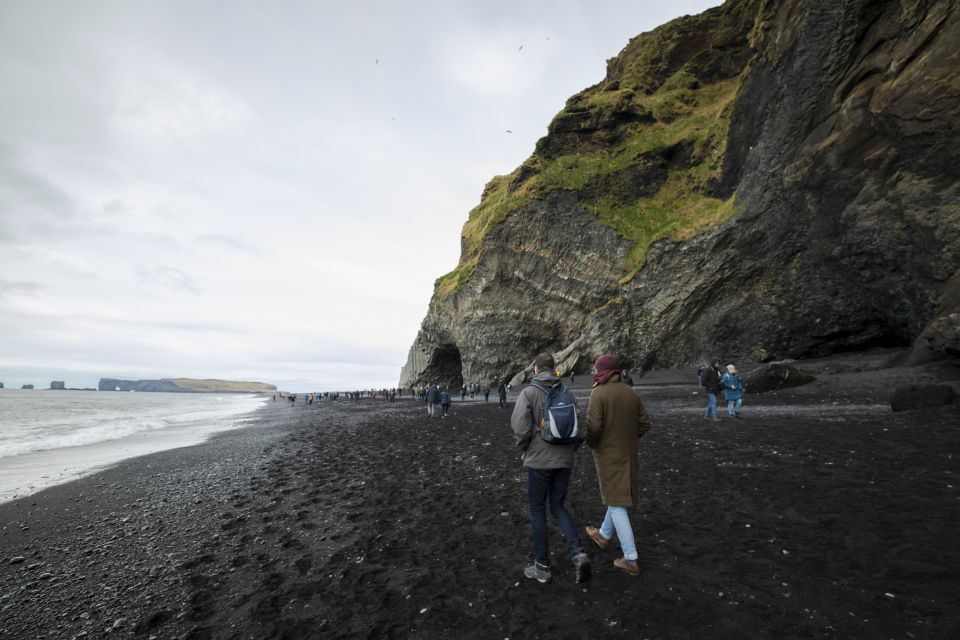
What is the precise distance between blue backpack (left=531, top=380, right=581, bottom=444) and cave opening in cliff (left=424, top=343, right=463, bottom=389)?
5829 cm

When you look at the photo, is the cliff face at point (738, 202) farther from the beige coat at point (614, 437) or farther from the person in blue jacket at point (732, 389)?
the beige coat at point (614, 437)

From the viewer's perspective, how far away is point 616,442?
4.65 m

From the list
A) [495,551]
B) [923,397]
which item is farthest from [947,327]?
[495,551]

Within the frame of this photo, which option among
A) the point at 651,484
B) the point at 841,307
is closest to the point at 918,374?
the point at 841,307

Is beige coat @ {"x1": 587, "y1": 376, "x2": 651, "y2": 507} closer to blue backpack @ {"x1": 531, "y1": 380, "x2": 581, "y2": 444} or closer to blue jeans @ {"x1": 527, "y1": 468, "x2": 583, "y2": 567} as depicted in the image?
blue backpack @ {"x1": 531, "y1": 380, "x2": 581, "y2": 444}

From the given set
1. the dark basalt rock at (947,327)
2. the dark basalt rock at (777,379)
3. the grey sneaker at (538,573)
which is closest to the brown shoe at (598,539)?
the grey sneaker at (538,573)

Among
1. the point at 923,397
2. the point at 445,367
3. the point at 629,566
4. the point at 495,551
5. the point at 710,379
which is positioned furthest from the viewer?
the point at 445,367

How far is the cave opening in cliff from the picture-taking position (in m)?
66.6

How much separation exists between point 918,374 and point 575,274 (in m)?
28.4

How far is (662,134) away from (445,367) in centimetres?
4765

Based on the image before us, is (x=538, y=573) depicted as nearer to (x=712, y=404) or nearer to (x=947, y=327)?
(x=712, y=404)

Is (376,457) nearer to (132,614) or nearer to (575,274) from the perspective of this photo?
(132,614)

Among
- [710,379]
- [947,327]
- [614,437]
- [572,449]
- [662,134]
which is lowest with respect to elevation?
[572,449]

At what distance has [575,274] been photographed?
43.0m
